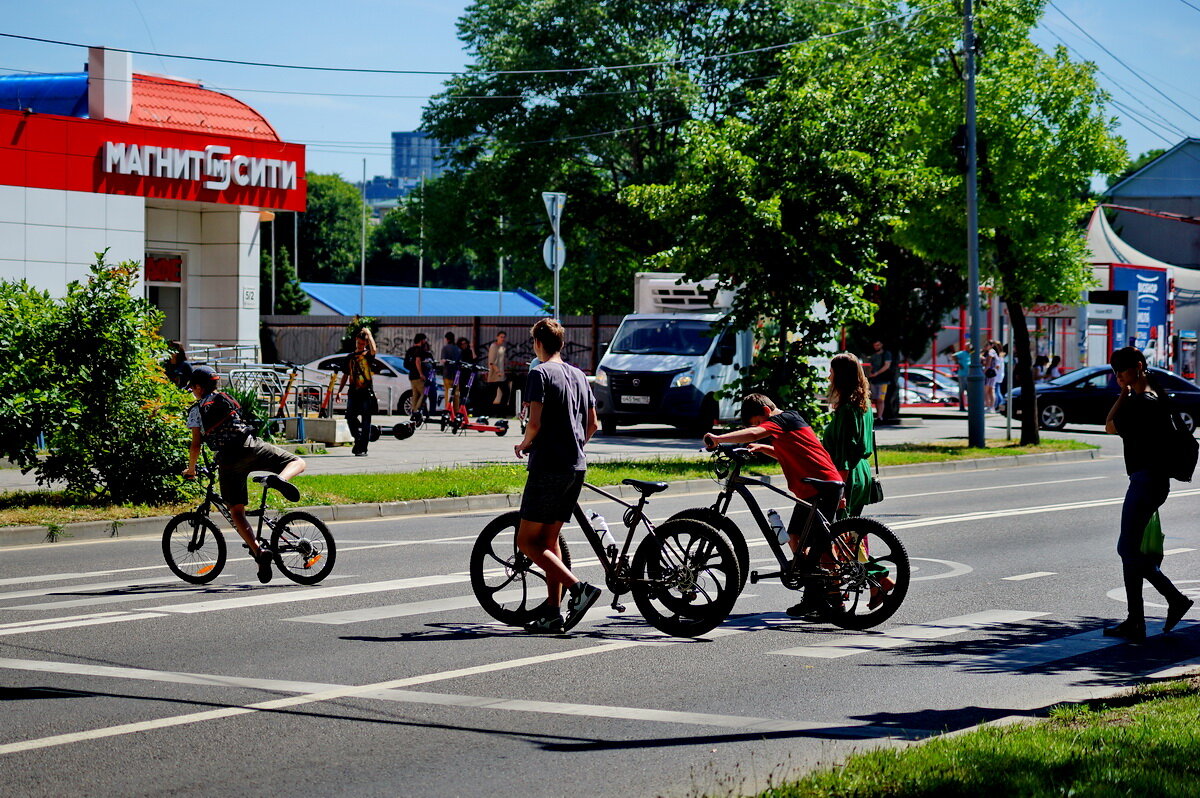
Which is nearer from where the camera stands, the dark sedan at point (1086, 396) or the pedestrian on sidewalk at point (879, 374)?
the pedestrian on sidewalk at point (879, 374)

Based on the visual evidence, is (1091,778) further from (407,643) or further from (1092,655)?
(407,643)

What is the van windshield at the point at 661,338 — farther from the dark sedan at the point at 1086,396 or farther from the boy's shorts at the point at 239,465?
the boy's shorts at the point at 239,465

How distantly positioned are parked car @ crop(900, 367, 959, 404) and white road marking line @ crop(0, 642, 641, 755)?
3628 centimetres

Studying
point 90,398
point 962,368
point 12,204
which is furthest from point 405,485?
point 962,368

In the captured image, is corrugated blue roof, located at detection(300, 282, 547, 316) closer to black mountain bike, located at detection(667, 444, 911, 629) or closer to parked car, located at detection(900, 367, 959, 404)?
parked car, located at detection(900, 367, 959, 404)

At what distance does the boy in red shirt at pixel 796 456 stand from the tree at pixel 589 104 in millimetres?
33907

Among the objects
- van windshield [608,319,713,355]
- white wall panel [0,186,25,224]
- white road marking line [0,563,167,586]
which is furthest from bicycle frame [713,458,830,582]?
white wall panel [0,186,25,224]

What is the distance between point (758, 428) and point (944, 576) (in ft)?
9.42

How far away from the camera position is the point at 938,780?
5.05 metres

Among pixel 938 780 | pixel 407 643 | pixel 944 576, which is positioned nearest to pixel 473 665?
pixel 407 643

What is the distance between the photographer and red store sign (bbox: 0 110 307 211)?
26.0 metres

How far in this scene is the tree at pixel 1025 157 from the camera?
25.8 metres

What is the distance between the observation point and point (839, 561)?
8.98m

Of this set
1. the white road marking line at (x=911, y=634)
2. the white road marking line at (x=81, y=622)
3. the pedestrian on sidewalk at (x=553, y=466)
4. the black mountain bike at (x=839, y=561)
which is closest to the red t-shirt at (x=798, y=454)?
the black mountain bike at (x=839, y=561)
